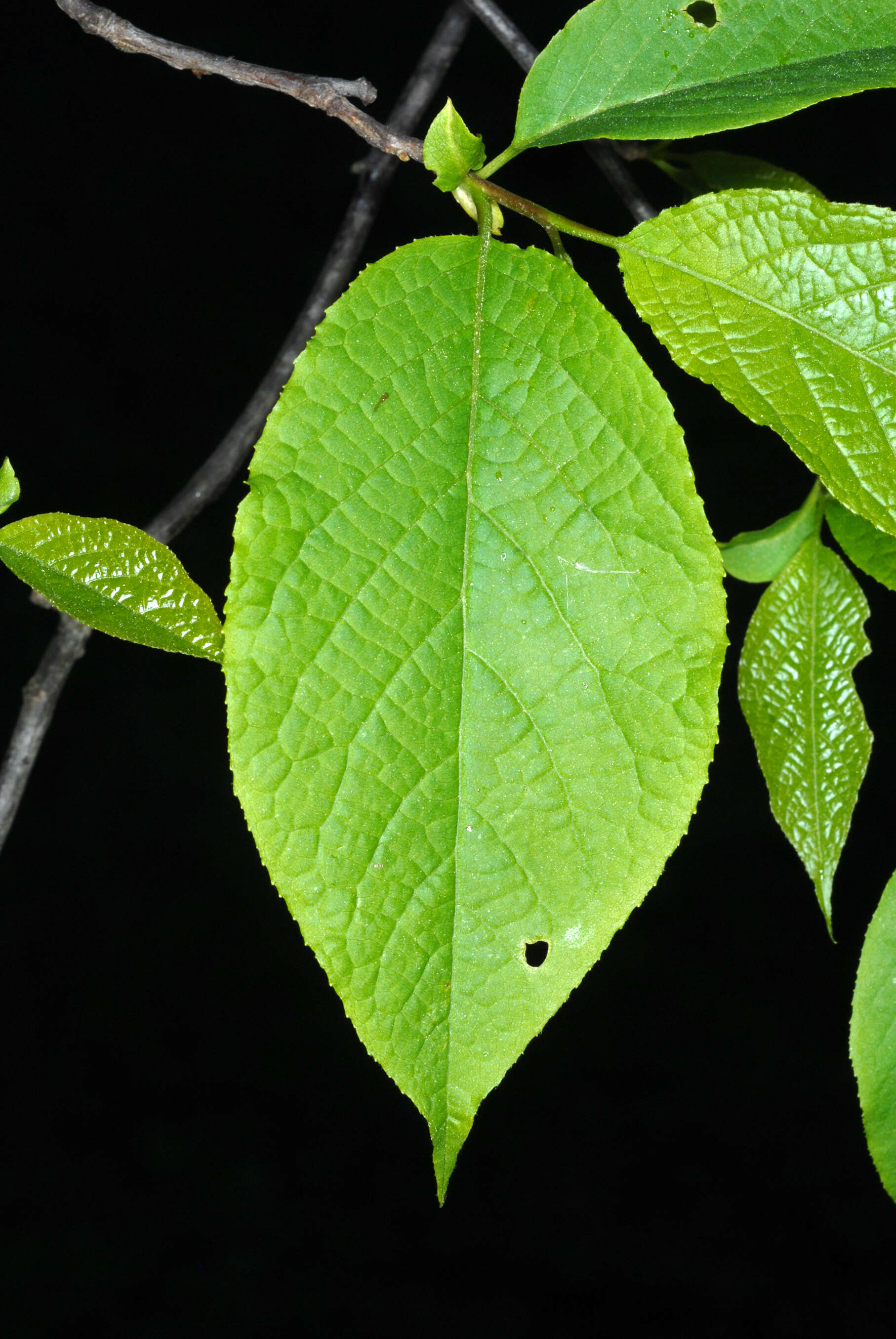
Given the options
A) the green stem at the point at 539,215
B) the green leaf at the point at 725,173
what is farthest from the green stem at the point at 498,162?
the green leaf at the point at 725,173

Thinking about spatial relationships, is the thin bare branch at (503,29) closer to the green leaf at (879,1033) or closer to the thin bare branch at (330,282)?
the thin bare branch at (330,282)

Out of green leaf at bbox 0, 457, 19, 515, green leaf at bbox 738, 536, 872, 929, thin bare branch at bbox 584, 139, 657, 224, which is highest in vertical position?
thin bare branch at bbox 584, 139, 657, 224

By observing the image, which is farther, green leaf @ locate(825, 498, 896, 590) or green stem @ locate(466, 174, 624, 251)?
green leaf @ locate(825, 498, 896, 590)

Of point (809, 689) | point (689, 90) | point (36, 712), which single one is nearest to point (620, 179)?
point (689, 90)

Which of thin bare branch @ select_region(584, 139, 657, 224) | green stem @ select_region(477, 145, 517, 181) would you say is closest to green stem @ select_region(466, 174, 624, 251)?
green stem @ select_region(477, 145, 517, 181)

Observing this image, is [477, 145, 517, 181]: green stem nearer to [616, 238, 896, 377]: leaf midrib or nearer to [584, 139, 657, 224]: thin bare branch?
[616, 238, 896, 377]: leaf midrib

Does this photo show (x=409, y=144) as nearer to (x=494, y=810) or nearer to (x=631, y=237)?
(x=631, y=237)
